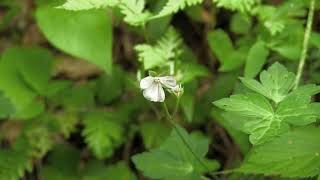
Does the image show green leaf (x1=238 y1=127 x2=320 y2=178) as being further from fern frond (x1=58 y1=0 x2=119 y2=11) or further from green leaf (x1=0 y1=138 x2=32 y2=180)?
green leaf (x1=0 y1=138 x2=32 y2=180)

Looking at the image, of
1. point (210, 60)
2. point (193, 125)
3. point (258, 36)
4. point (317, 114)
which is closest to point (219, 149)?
point (193, 125)

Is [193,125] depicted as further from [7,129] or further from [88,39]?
[7,129]

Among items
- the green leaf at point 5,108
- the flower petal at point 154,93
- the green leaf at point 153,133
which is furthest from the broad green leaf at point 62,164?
the flower petal at point 154,93

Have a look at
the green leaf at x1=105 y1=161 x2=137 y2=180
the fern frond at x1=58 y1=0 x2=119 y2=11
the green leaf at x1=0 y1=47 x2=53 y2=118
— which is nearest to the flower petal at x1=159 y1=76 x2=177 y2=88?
the fern frond at x1=58 y1=0 x2=119 y2=11

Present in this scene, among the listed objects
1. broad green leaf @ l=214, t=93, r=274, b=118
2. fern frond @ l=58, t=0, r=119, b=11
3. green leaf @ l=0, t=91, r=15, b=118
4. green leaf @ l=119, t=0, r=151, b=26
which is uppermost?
fern frond @ l=58, t=0, r=119, b=11

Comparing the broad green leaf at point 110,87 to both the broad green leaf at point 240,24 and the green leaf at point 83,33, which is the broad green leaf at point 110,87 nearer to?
the green leaf at point 83,33

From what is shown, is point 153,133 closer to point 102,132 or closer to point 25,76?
point 102,132

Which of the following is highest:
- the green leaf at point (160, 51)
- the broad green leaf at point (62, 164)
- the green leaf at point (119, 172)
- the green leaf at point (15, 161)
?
the green leaf at point (160, 51)
